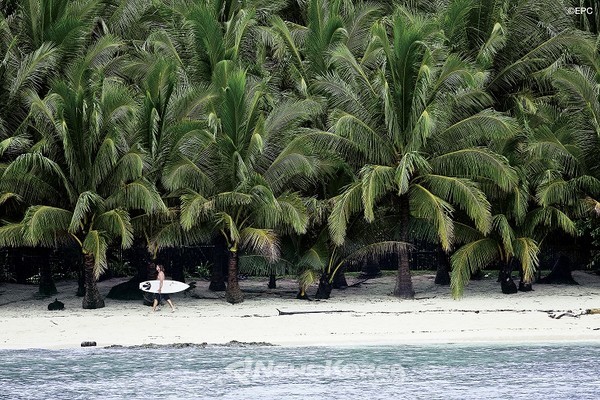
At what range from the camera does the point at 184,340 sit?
2178 cm

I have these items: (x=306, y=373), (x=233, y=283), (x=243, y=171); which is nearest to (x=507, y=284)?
(x=233, y=283)

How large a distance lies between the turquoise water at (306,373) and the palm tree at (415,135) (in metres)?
A: 4.85

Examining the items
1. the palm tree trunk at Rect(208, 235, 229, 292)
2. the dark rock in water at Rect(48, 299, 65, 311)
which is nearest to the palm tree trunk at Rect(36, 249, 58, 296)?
the dark rock in water at Rect(48, 299, 65, 311)

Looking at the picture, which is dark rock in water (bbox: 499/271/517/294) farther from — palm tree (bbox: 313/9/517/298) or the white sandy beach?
palm tree (bbox: 313/9/517/298)

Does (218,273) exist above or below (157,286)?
above

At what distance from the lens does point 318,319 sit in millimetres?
23828

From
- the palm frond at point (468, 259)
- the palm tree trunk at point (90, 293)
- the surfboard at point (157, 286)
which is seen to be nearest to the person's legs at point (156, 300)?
the surfboard at point (157, 286)

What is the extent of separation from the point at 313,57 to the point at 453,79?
4.17 m

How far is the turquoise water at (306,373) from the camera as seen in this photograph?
57.2ft

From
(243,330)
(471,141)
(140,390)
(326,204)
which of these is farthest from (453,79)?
(140,390)

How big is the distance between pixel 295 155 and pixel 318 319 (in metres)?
3.77

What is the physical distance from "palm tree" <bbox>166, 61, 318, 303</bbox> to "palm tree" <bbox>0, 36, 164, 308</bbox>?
112cm

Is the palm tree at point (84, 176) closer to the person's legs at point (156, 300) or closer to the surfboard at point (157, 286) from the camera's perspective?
the surfboard at point (157, 286)

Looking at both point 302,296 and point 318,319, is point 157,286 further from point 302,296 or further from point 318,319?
point 318,319
